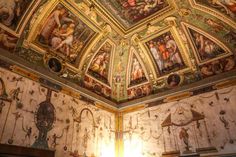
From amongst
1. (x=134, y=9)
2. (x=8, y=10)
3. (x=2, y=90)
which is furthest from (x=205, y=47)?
(x=2, y=90)

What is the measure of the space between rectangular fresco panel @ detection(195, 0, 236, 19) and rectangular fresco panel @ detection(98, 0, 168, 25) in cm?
170

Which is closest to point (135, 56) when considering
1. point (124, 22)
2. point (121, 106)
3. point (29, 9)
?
point (124, 22)

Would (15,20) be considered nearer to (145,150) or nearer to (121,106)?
(121,106)

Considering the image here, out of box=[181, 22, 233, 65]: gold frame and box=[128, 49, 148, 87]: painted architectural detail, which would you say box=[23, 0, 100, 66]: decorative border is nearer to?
box=[128, 49, 148, 87]: painted architectural detail

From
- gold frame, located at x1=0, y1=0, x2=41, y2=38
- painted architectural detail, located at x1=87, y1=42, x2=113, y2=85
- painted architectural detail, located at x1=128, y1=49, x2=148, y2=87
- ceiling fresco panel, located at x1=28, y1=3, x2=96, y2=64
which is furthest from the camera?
painted architectural detail, located at x1=128, y1=49, x2=148, y2=87

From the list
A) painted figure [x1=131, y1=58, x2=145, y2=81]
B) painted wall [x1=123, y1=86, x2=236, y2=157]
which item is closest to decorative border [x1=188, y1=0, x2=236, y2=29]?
painted wall [x1=123, y1=86, x2=236, y2=157]

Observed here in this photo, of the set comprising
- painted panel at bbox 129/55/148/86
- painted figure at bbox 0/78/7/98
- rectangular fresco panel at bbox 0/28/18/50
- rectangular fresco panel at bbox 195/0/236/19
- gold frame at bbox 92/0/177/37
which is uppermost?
gold frame at bbox 92/0/177/37

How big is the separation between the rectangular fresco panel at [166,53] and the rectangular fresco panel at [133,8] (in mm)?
1622

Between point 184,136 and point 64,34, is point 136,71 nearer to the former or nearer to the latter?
point 184,136

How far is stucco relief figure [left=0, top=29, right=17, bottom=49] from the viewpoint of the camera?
732 cm

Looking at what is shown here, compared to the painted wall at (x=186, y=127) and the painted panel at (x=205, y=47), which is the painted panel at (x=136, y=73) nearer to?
the painted wall at (x=186, y=127)

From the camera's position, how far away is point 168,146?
29.9ft

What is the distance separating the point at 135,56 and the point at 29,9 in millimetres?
5977

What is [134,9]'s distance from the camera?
9078 mm
